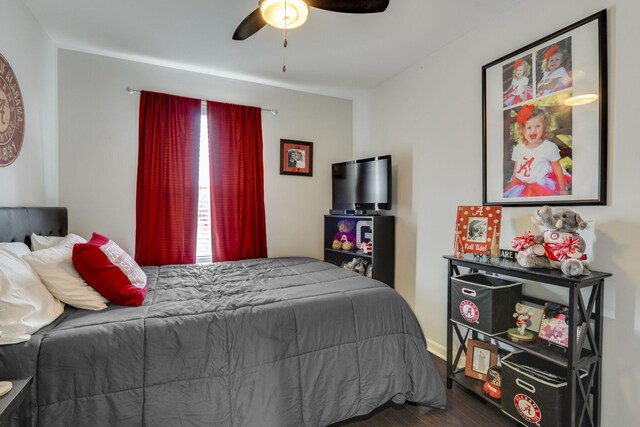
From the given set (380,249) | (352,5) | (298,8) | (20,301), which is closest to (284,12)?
(298,8)

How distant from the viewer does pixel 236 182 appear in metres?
3.35

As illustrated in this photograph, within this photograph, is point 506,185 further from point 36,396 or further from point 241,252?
point 36,396

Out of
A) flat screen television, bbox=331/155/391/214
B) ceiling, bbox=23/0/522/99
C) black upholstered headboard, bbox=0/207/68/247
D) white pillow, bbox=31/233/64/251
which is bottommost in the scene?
white pillow, bbox=31/233/64/251

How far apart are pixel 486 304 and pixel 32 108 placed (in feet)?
11.0

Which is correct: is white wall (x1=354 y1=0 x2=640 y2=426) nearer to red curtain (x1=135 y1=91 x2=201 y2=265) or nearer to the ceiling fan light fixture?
the ceiling fan light fixture

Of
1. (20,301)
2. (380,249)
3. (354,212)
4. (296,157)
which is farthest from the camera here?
(296,157)

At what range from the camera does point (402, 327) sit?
195cm

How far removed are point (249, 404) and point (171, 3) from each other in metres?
2.45

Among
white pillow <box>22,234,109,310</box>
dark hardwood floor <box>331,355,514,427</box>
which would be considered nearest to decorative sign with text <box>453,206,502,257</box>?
dark hardwood floor <box>331,355,514,427</box>

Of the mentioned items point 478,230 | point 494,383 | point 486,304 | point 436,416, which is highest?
point 478,230

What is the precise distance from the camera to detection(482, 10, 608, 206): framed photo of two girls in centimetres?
171

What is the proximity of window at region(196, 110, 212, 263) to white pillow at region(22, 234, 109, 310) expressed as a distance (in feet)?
5.18

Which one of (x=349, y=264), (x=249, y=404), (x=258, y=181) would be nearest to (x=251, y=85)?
(x=258, y=181)

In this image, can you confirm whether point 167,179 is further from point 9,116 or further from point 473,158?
point 473,158
